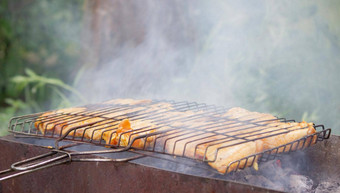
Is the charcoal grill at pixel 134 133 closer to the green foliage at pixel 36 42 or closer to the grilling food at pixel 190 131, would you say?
the grilling food at pixel 190 131

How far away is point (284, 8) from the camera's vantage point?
5.58 metres

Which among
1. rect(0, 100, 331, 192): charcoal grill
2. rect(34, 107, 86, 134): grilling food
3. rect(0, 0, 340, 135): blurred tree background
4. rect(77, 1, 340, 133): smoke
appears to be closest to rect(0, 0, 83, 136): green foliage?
rect(0, 0, 340, 135): blurred tree background

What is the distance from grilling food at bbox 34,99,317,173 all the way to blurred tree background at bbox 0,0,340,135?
219 centimetres

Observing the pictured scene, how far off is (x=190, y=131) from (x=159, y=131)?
8.9 inches

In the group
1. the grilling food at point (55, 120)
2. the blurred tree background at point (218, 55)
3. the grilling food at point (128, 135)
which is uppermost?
the blurred tree background at point (218, 55)

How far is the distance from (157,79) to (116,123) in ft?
10.7

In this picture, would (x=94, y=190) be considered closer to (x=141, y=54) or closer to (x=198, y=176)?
(x=198, y=176)

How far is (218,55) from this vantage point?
614 centimetres

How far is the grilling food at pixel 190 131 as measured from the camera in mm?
2422

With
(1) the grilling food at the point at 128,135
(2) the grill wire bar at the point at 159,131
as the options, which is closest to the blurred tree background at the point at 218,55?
(2) the grill wire bar at the point at 159,131

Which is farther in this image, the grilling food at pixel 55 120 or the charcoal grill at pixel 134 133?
the grilling food at pixel 55 120

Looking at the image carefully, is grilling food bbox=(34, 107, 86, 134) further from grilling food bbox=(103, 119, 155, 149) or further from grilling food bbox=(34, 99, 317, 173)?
grilling food bbox=(103, 119, 155, 149)

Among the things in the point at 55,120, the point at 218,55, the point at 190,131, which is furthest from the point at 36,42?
the point at 190,131

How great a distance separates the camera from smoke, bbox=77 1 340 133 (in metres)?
5.33
